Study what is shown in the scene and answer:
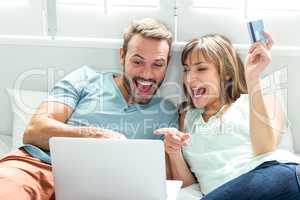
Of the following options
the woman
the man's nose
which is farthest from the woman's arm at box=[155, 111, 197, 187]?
the man's nose

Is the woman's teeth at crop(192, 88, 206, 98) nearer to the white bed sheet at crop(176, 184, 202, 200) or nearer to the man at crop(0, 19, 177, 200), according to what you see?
the man at crop(0, 19, 177, 200)

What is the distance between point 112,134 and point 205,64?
0.37m

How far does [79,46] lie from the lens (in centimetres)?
174

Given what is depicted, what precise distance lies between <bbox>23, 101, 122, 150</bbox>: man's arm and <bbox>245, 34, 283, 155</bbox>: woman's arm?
0.39 meters

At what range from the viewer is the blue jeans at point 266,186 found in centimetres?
121

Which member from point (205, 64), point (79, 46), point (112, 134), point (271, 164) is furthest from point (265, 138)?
point (79, 46)

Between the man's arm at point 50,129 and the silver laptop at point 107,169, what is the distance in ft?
0.76

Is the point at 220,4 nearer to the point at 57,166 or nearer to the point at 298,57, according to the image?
the point at 298,57

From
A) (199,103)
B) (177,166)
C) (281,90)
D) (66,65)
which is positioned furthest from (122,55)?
(281,90)

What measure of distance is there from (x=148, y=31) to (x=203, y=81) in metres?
0.24

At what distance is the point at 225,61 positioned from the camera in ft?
5.25

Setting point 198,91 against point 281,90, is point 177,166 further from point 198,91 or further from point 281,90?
point 281,90

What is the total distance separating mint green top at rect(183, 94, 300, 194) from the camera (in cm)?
146

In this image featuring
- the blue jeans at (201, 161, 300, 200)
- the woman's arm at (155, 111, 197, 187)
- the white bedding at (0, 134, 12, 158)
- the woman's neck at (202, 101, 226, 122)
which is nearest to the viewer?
the blue jeans at (201, 161, 300, 200)
